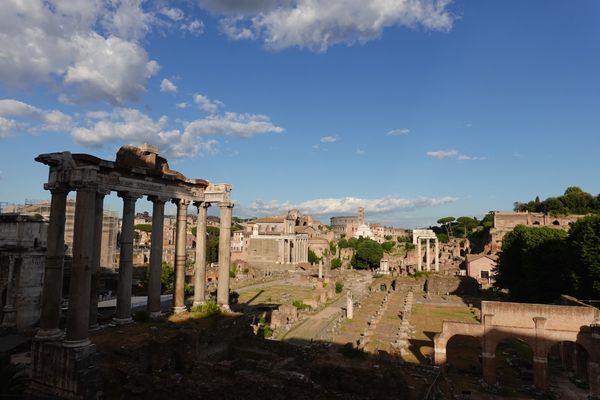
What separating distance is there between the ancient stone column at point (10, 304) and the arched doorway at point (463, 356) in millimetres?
26277

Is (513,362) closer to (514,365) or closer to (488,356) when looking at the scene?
(514,365)

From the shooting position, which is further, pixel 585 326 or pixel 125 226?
pixel 585 326

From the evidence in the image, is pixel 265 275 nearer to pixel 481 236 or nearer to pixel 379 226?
pixel 481 236

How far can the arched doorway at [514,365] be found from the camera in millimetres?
22453

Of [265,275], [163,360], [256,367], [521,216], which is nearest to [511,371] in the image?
[256,367]

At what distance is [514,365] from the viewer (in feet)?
82.9

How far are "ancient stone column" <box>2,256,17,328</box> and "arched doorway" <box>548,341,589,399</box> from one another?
31.1 meters

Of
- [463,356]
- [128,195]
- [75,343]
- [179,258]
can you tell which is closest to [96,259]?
[128,195]

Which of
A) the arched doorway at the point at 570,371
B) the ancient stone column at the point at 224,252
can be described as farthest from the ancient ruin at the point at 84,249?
the arched doorway at the point at 570,371

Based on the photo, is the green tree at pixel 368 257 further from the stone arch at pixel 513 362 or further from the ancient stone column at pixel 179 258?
the ancient stone column at pixel 179 258

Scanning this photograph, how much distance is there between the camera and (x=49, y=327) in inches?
564

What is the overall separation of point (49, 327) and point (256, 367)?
25.7 feet

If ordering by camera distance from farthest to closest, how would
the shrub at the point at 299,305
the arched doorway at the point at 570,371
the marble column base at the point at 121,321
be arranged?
1. the shrub at the point at 299,305
2. the arched doorway at the point at 570,371
3. the marble column base at the point at 121,321

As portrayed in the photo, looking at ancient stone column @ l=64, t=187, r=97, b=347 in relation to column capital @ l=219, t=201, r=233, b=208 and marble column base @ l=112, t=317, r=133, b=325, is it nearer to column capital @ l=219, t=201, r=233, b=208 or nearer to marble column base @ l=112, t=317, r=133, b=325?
marble column base @ l=112, t=317, r=133, b=325
